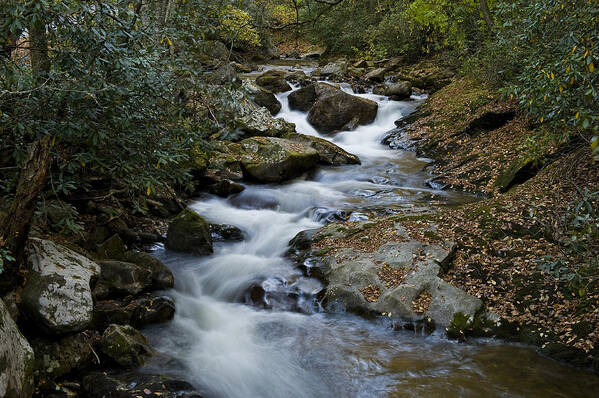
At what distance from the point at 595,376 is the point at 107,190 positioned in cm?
787

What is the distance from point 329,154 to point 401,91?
6.98 meters

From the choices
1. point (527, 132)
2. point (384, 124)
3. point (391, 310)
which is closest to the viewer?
point (391, 310)

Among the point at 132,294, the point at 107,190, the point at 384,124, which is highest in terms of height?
the point at 384,124

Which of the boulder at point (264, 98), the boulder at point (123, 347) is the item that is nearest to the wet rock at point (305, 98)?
the boulder at point (264, 98)

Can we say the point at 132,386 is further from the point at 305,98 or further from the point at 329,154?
the point at 305,98

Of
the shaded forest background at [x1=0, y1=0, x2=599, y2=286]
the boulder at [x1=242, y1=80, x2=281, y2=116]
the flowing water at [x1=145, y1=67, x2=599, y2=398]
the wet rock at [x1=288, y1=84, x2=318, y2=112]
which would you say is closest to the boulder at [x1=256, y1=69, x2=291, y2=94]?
the wet rock at [x1=288, y1=84, x2=318, y2=112]

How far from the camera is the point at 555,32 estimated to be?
785cm

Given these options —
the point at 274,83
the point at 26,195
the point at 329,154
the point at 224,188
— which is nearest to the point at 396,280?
the point at 26,195

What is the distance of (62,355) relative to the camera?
4.83 meters

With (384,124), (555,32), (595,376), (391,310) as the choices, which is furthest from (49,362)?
(384,124)

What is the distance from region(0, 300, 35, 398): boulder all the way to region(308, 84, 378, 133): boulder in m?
14.3

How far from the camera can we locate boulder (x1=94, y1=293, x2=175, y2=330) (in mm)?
5758

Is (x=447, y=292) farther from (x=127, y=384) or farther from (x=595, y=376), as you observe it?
(x=127, y=384)

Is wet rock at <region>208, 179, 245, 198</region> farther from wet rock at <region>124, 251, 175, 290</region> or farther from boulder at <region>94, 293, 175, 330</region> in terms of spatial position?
Result: boulder at <region>94, 293, 175, 330</region>
